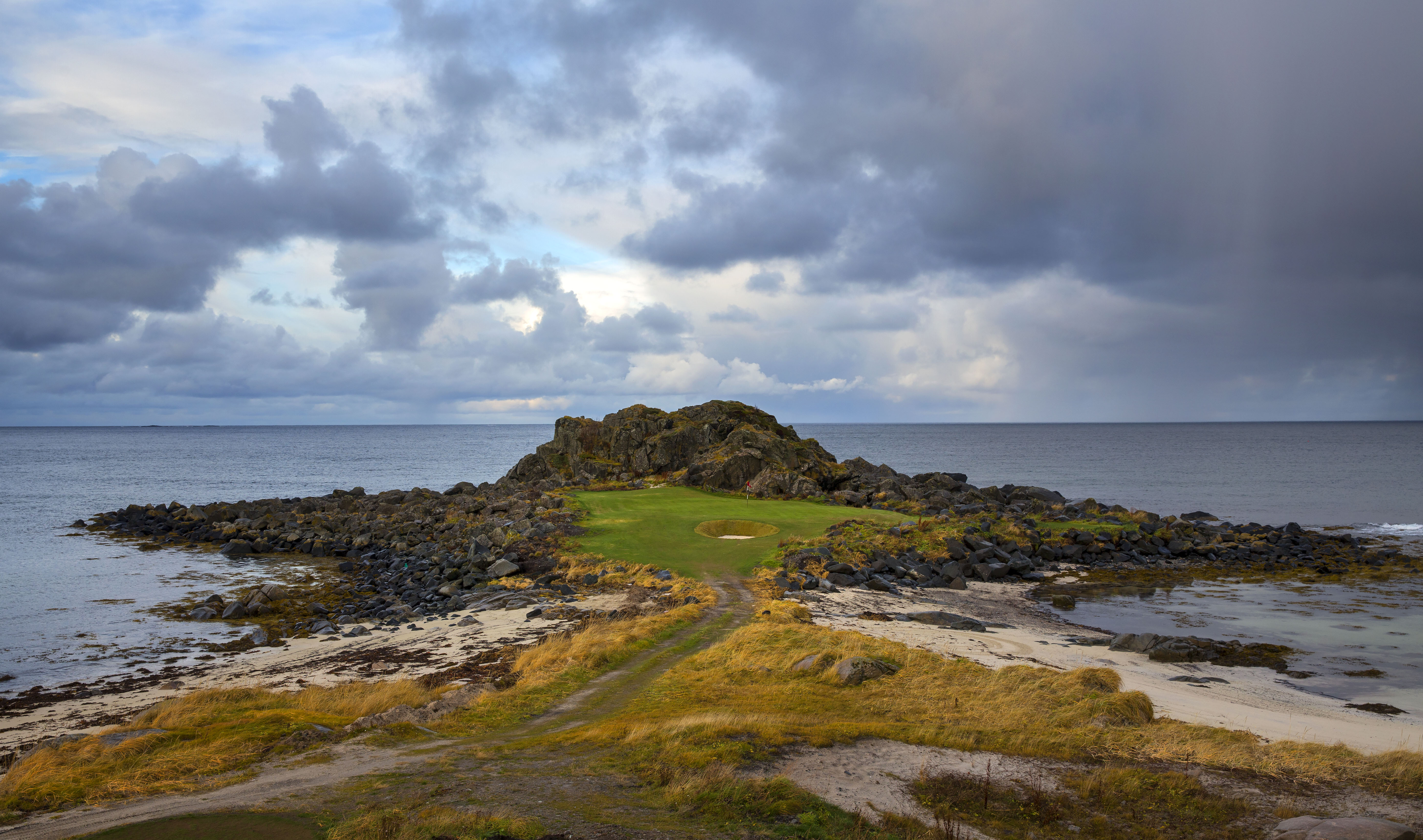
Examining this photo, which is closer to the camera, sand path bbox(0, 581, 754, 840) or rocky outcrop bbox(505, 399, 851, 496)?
sand path bbox(0, 581, 754, 840)

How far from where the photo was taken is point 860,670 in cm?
1662

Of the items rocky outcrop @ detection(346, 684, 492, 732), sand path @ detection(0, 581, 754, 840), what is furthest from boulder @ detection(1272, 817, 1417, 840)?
rocky outcrop @ detection(346, 684, 492, 732)

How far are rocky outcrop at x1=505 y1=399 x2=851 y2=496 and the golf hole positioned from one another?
11125 millimetres

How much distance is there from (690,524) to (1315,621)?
27.0 m

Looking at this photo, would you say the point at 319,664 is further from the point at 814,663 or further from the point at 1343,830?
the point at 1343,830

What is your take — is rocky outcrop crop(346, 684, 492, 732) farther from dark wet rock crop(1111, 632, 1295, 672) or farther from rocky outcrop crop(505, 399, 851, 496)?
rocky outcrop crop(505, 399, 851, 496)

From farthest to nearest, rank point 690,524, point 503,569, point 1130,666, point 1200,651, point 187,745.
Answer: point 690,524 < point 503,569 < point 1200,651 < point 1130,666 < point 187,745

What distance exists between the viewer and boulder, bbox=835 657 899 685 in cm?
1633

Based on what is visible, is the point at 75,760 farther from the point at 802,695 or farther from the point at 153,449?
the point at 153,449

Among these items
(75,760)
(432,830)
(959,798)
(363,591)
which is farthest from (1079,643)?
(363,591)

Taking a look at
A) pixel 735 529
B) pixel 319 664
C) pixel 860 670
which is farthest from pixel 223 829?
pixel 735 529

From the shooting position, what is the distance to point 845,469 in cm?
5891

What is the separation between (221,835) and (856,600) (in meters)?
22.0

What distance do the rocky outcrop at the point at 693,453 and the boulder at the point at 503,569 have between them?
68.8 feet
